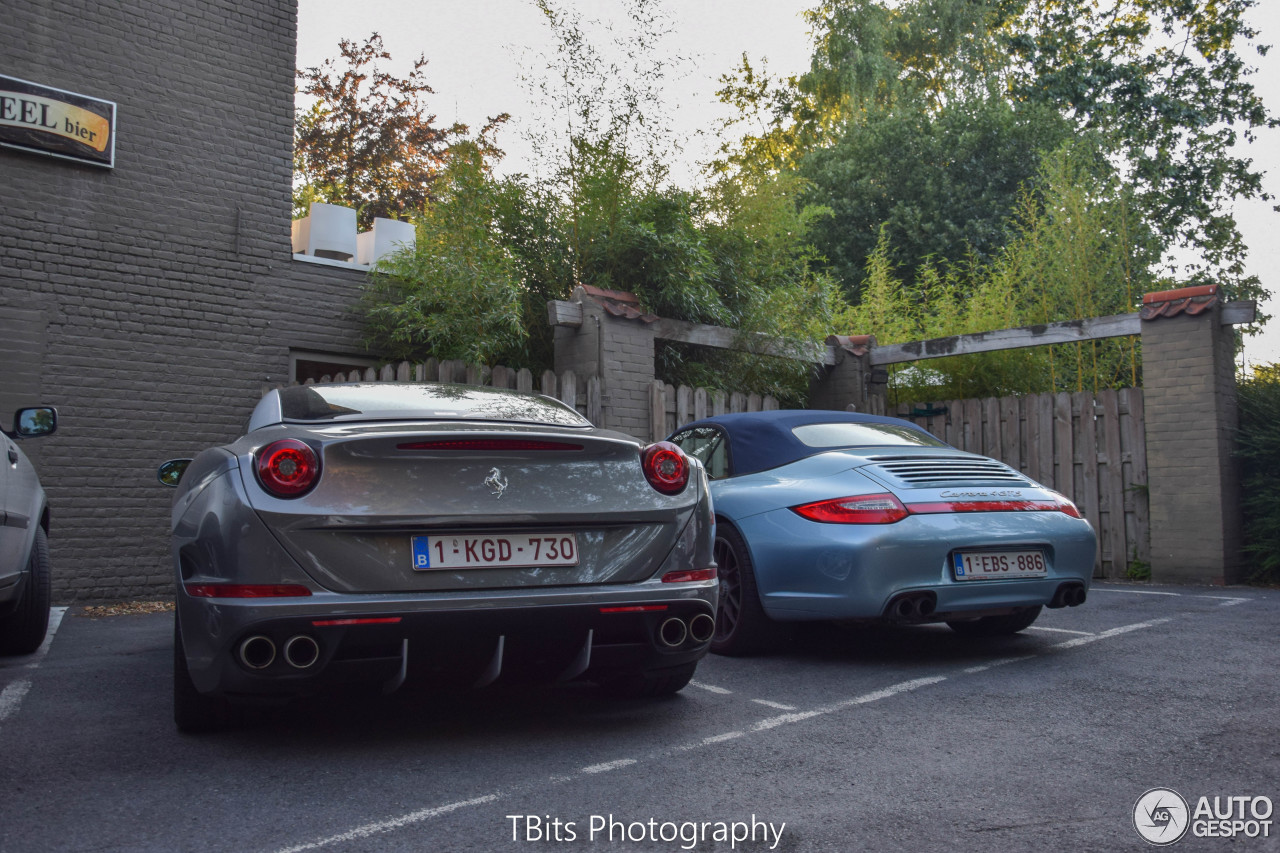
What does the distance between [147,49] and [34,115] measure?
4.17 ft

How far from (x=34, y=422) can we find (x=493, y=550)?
3324 millimetres

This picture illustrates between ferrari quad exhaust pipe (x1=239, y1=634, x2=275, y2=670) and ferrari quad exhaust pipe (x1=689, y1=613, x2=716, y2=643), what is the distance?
1328 millimetres

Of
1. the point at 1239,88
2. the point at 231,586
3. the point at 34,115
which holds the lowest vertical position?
the point at 231,586

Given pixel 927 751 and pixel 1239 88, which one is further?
pixel 1239 88

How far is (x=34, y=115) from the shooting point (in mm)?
8453

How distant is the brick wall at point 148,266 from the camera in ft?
27.6

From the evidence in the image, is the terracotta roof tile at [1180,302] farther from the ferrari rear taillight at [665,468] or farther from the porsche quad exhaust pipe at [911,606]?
the ferrari rear taillight at [665,468]

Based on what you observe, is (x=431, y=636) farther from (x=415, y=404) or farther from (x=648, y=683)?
(x=648, y=683)

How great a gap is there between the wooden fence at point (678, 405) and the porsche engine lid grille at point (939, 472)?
359cm

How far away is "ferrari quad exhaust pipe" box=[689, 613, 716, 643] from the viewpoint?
3.36m

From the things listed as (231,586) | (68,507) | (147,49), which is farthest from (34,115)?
(231,586)

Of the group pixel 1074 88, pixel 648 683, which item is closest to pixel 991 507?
pixel 648 683

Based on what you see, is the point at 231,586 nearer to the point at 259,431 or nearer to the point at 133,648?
the point at 259,431

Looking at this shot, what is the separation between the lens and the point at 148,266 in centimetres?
896
